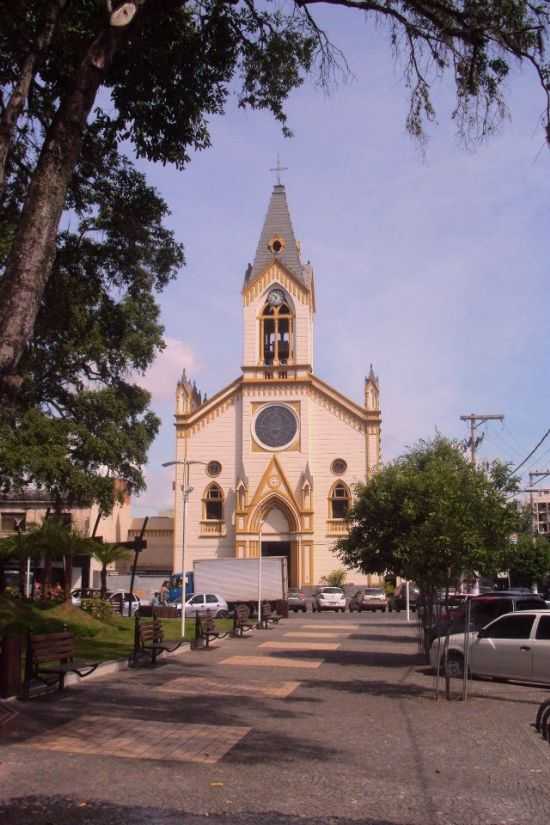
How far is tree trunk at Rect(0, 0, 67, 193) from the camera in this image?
723 cm

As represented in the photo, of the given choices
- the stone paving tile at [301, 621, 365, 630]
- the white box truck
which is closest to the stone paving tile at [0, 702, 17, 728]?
the stone paving tile at [301, 621, 365, 630]

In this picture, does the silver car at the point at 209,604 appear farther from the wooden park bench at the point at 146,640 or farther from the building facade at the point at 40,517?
the wooden park bench at the point at 146,640

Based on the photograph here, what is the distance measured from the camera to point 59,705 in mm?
11312

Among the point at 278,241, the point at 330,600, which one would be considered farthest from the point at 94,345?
the point at 278,241

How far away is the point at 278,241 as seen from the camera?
6000 cm

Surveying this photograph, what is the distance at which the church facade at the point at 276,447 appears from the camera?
5322 cm

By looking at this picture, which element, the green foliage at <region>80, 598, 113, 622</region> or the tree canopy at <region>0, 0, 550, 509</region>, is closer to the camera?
the tree canopy at <region>0, 0, 550, 509</region>

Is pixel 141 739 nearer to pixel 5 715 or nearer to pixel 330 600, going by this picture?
pixel 5 715

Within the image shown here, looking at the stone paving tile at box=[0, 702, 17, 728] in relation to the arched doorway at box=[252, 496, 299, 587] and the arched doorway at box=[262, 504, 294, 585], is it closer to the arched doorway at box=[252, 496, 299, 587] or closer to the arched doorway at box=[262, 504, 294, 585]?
the arched doorway at box=[252, 496, 299, 587]

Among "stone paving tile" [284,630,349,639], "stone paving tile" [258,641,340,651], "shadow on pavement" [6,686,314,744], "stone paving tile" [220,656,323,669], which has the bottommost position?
"stone paving tile" [284,630,349,639]

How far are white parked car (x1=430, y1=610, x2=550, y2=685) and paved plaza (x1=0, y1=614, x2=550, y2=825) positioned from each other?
346mm

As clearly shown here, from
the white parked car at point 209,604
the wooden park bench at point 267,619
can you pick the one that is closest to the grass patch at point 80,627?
the wooden park bench at point 267,619

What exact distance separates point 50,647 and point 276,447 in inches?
1674

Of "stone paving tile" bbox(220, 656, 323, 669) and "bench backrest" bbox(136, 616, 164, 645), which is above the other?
"bench backrest" bbox(136, 616, 164, 645)
